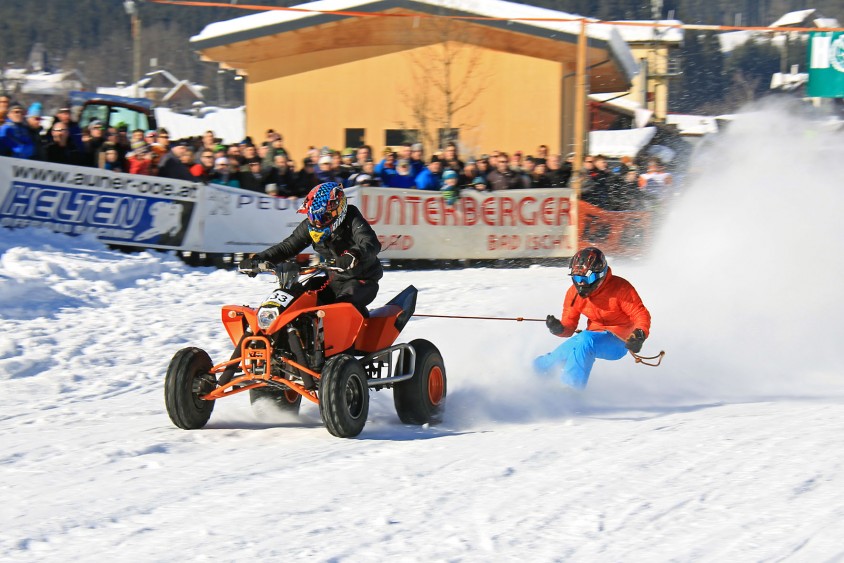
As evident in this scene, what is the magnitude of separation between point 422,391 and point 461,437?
1.90ft

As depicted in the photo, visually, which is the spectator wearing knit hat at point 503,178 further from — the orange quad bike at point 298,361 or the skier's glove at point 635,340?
the orange quad bike at point 298,361

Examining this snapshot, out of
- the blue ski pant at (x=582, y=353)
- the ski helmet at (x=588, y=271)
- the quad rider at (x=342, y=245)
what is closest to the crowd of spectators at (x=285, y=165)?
the quad rider at (x=342, y=245)

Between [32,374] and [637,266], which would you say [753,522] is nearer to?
[32,374]

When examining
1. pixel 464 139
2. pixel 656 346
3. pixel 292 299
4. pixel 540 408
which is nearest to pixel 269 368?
pixel 292 299

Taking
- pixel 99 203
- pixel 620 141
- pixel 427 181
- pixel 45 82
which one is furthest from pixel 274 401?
pixel 45 82

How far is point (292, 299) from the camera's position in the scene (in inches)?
266

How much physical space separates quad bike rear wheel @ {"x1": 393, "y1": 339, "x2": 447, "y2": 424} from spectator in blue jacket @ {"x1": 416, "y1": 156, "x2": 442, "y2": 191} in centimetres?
864

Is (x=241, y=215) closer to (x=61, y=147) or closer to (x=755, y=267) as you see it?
(x=61, y=147)

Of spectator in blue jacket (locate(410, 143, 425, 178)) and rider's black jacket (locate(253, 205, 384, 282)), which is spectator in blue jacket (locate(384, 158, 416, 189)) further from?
rider's black jacket (locate(253, 205, 384, 282))

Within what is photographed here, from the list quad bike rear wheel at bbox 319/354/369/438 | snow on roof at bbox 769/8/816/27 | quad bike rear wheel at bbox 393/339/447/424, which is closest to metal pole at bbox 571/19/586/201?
quad bike rear wheel at bbox 393/339/447/424

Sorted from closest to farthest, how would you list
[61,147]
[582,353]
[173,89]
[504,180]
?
[582,353] < [61,147] < [504,180] < [173,89]

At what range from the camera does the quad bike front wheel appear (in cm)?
670

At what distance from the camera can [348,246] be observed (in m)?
7.45

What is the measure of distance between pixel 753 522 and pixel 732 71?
79.3m
